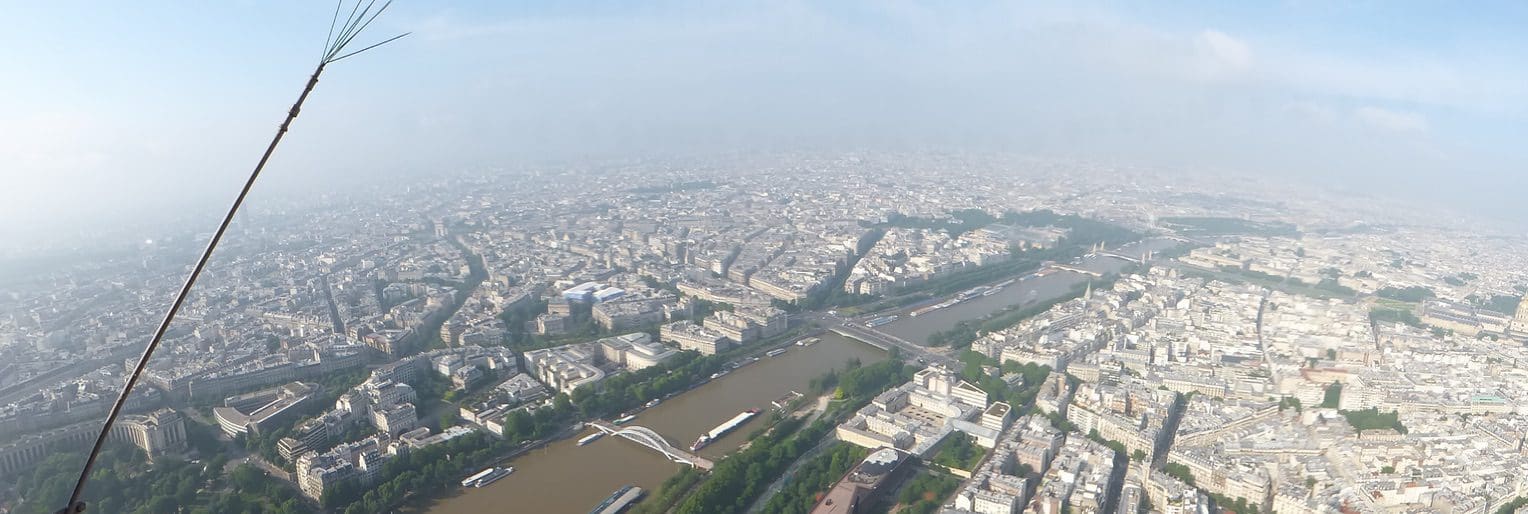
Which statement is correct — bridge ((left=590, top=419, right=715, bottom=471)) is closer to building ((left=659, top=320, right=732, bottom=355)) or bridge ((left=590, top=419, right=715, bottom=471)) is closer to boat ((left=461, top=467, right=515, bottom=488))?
boat ((left=461, top=467, right=515, bottom=488))

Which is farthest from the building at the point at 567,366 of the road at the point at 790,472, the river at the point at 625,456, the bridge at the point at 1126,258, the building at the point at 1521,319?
the building at the point at 1521,319

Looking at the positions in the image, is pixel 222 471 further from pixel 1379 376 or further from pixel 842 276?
pixel 1379 376

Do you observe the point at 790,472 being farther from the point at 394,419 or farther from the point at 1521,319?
the point at 1521,319

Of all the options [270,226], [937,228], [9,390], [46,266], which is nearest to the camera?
[9,390]

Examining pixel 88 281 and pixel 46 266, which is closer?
pixel 88 281

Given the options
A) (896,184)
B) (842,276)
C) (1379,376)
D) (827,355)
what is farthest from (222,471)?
(896,184)
